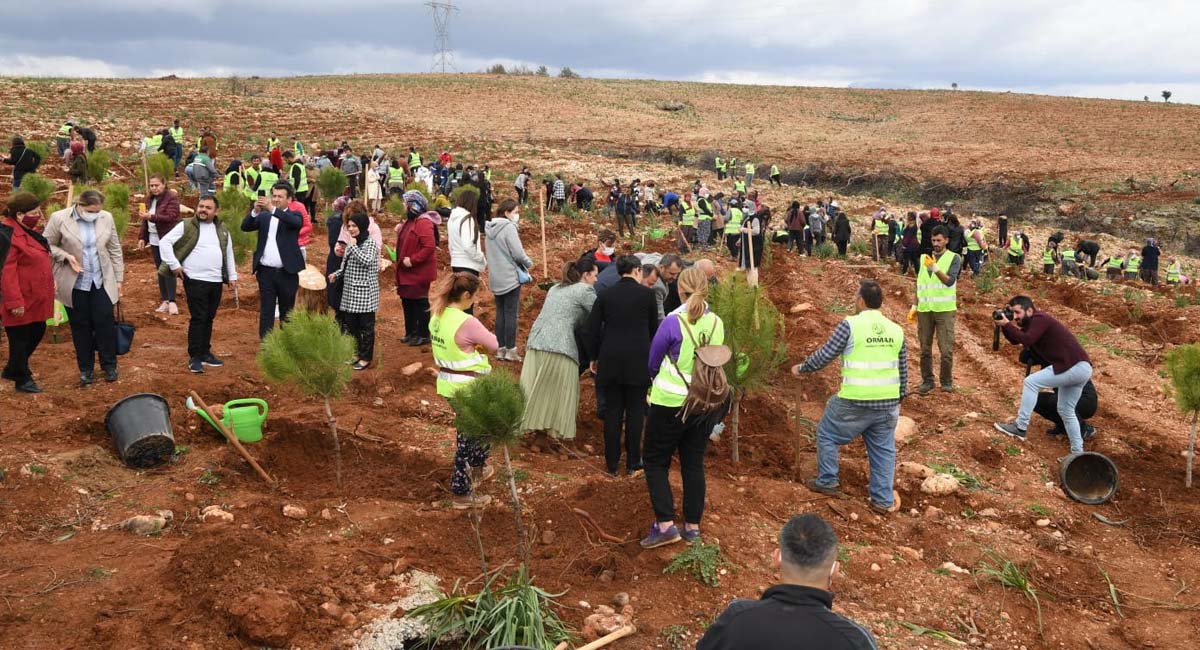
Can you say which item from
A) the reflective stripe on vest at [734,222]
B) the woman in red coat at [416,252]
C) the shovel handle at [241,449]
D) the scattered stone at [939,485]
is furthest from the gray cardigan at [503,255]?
the reflective stripe on vest at [734,222]

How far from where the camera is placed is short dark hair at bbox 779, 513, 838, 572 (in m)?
2.79

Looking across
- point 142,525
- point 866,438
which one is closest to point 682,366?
point 866,438

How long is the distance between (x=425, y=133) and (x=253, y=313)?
104 ft

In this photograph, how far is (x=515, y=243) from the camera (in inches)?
330

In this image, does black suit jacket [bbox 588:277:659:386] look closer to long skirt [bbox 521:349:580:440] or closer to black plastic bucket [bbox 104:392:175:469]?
long skirt [bbox 521:349:580:440]

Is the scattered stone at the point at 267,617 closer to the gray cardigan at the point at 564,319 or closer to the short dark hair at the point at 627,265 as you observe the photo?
the gray cardigan at the point at 564,319

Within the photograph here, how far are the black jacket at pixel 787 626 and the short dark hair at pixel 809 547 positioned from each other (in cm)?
9

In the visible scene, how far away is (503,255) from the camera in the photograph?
840 cm

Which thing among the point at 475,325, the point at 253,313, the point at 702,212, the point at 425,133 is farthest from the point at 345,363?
the point at 425,133

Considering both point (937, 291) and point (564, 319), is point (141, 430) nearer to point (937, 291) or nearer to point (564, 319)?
point (564, 319)

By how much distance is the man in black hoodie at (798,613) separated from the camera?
101 inches

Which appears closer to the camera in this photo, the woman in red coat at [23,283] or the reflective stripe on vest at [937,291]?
the woman in red coat at [23,283]

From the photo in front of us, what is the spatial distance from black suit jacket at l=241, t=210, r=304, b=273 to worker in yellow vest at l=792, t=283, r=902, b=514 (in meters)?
4.61

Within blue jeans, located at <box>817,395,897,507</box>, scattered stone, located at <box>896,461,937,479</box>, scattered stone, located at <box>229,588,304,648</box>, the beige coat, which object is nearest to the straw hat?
the beige coat
